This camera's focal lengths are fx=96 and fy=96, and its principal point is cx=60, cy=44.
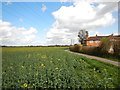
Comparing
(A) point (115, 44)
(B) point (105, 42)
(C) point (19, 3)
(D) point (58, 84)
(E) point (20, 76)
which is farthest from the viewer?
(B) point (105, 42)

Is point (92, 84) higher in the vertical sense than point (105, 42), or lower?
lower

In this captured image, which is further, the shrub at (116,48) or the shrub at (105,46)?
the shrub at (105,46)

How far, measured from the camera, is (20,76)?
153 inches

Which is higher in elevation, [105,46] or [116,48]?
[105,46]

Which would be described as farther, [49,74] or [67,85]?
[49,74]

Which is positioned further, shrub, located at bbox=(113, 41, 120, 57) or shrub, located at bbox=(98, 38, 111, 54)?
shrub, located at bbox=(98, 38, 111, 54)

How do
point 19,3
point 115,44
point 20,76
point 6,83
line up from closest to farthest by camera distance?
point 6,83 → point 20,76 → point 19,3 → point 115,44

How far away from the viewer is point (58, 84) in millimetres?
3406

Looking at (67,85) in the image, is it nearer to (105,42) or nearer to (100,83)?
(100,83)

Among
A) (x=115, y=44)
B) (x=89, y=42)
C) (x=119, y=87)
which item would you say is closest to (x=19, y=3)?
(x=119, y=87)

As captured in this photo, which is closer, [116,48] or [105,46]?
[116,48]

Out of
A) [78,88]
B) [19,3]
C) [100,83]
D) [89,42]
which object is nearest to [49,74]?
[78,88]

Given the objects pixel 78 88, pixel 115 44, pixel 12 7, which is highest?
pixel 12 7

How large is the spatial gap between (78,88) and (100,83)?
79 centimetres
